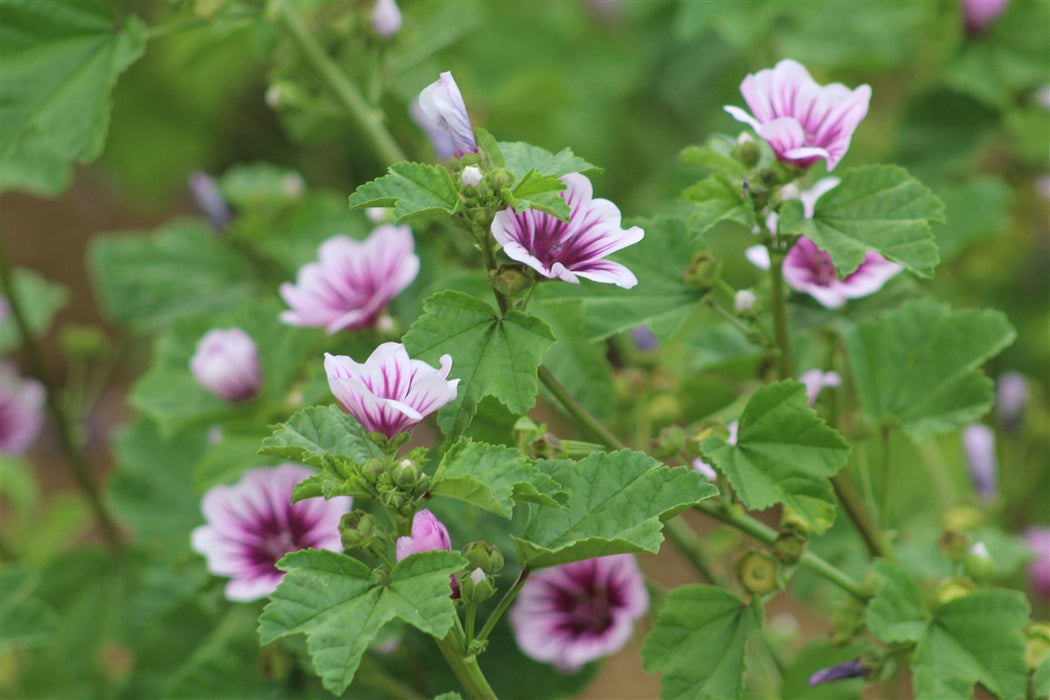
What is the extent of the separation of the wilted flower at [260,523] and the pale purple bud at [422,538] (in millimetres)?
218

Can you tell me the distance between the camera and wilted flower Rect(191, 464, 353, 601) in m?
1.01

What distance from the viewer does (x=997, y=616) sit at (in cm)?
96

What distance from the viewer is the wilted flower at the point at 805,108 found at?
35.0 inches

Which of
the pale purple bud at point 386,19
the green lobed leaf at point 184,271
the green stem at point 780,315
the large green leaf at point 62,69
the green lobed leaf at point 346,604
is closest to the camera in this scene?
the green lobed leaf at point 346,604

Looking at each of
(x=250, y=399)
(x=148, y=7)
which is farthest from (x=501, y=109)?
(x=148, y=7)

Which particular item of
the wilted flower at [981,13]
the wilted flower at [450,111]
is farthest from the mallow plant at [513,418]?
the wilted flower at [981,13]

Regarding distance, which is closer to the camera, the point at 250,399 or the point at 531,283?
the point at 531,283

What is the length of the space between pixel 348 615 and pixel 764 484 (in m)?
0.35

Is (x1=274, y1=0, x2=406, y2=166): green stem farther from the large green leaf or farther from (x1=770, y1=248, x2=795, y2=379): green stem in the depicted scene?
(x1=770, y1=248, x2=795, y2=379): green stem

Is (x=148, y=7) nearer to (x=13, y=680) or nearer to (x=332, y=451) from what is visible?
(x=13, y=680)

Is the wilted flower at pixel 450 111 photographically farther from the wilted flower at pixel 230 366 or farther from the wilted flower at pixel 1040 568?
the wilted flower at pixel 1040 568

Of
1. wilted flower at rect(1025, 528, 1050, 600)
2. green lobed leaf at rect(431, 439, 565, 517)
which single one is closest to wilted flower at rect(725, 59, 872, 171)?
green lobed leaf at rect(431, 439, 565, 517)

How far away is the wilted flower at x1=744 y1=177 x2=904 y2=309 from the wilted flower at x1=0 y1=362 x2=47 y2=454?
1.10 meters

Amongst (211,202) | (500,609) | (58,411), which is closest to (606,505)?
(500,609)
